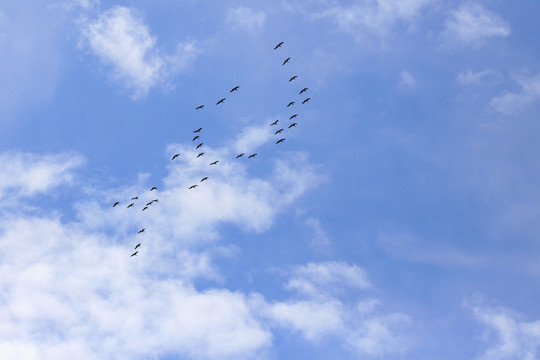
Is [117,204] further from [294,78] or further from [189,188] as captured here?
[294,78]

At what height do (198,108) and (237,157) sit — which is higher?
(198,108)

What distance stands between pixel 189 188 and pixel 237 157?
16143mm

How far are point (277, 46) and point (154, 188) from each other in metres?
51.1

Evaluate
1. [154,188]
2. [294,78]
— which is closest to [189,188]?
[154,188]

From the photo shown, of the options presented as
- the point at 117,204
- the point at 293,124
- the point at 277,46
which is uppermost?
the point at 277,46

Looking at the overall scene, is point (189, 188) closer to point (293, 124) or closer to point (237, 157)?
point (237, 157)

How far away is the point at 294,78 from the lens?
19300cm

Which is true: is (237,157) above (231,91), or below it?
below

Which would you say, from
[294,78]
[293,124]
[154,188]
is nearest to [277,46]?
[294,78]

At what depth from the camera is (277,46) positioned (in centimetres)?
18875

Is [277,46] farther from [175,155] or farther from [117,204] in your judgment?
[117,204]

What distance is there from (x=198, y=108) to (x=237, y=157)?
55.5 feet

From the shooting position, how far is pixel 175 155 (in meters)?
190

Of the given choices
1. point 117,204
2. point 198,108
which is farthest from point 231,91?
point 117,204
